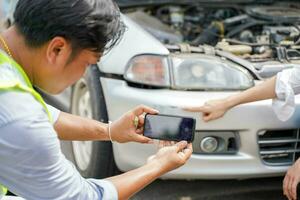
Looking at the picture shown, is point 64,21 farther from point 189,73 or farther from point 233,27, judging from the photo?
point 233,27

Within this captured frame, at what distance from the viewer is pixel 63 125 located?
1.95m

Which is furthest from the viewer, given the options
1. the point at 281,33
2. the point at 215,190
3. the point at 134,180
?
the point at 281,33

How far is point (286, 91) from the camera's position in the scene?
2363 millimetres

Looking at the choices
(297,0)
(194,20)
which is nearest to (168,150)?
(194,20)

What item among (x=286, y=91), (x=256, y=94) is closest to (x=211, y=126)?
(x=256, y=94)

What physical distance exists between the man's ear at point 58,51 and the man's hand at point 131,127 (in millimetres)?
585

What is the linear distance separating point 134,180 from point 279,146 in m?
1.17

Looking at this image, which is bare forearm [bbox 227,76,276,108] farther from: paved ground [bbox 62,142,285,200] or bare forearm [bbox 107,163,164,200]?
bare forearm [bbox 107,163,164,200]

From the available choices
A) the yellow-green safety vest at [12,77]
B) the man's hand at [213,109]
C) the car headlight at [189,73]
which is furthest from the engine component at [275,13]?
the yellow-green safety vest at [12,77]

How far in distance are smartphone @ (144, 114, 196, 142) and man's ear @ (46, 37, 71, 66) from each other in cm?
58

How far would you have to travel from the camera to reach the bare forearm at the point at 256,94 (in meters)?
2.40

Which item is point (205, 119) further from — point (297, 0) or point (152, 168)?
point (297, 0)

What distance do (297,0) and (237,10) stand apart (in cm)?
53

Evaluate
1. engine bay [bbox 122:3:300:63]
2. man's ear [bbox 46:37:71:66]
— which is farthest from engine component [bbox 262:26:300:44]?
man's ear [bbox 46:37:71:66]
